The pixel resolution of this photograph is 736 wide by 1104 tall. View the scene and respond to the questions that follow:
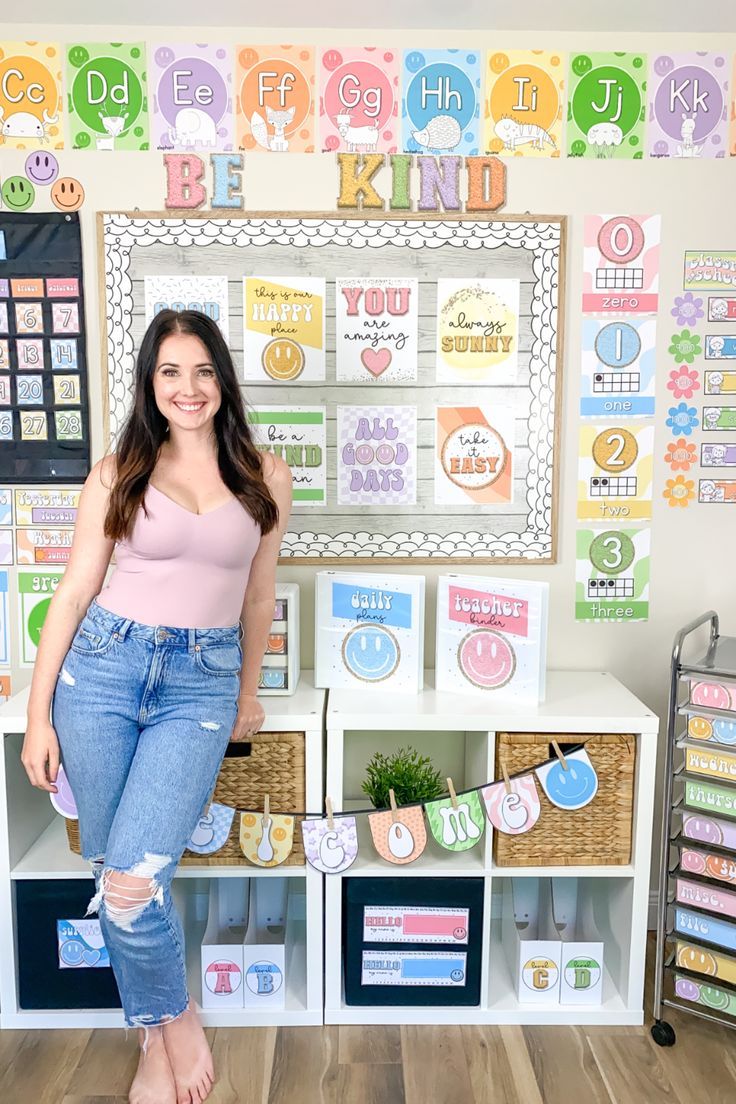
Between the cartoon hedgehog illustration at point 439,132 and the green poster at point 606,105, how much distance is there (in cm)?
29

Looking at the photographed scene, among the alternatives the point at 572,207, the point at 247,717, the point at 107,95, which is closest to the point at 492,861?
the point at 247,717

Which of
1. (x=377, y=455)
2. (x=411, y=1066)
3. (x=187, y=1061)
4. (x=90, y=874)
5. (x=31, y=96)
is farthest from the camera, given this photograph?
(x=377, y=455)

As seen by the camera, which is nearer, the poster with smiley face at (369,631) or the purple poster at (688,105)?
the poster with smiley face at (369,631)

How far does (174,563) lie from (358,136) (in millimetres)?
1250

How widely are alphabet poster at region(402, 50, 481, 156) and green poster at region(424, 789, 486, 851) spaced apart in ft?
5.22

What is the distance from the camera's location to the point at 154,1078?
5.93ft

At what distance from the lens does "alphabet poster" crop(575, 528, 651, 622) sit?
A: 94.8 inches

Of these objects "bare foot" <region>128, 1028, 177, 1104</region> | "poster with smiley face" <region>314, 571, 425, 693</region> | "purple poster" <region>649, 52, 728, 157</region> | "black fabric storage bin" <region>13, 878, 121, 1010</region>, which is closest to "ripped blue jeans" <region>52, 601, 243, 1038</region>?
"bare foot" <region>128, 1028, 177, 1104</region>

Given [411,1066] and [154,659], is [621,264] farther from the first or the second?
[411,1066]

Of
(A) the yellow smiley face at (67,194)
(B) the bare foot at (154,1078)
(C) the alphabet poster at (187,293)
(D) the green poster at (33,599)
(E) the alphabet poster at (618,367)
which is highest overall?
(A) the yellow smiley face at (67,194)

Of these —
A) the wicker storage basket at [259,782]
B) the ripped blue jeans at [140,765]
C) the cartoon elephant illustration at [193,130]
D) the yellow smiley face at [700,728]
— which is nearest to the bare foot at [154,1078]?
the ripped blue jeans at [140,765]

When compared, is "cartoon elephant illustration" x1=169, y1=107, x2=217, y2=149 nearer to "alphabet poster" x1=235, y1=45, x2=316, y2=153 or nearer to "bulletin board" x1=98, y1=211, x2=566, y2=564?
"alphabet poster" x1=235, y1=45, x2=316, y2=153

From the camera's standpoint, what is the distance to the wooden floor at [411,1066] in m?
1.83

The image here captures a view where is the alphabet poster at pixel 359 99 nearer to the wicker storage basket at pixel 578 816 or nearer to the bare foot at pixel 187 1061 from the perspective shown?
the wicker storage basket at pixel 578 816
